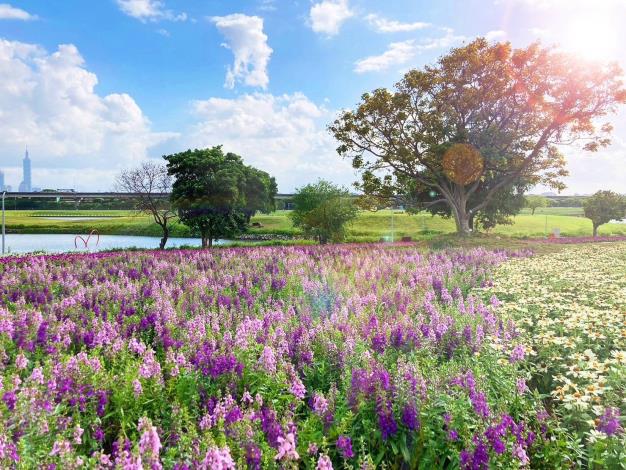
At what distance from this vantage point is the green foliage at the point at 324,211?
3384cm

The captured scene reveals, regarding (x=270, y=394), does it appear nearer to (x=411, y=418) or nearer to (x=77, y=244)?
(x=411, y=418)

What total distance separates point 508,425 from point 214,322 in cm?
416

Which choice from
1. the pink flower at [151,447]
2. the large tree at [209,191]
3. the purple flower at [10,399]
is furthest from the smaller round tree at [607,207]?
the pink flower at [151,447]

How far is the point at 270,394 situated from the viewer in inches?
184

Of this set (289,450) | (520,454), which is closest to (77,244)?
(289,450)

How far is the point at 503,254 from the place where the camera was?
1938 cm

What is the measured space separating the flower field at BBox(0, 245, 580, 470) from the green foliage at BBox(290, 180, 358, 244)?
2531cm

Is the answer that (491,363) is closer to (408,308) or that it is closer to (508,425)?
(508,425)

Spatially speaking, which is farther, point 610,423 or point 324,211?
point 324,211

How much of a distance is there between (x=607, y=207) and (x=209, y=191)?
43.1m

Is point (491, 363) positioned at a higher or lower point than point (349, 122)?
lower

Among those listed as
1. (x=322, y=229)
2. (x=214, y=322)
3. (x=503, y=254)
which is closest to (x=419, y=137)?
(x=322, y=229)

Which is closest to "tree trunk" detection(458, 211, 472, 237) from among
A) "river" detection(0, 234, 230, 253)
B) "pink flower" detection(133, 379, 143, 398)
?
"river" detection(0, 234, 230, 253)

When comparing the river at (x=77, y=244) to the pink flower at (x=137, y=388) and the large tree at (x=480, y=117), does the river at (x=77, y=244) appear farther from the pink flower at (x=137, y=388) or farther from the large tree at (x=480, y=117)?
the pink flower at (x=137, y=388)
